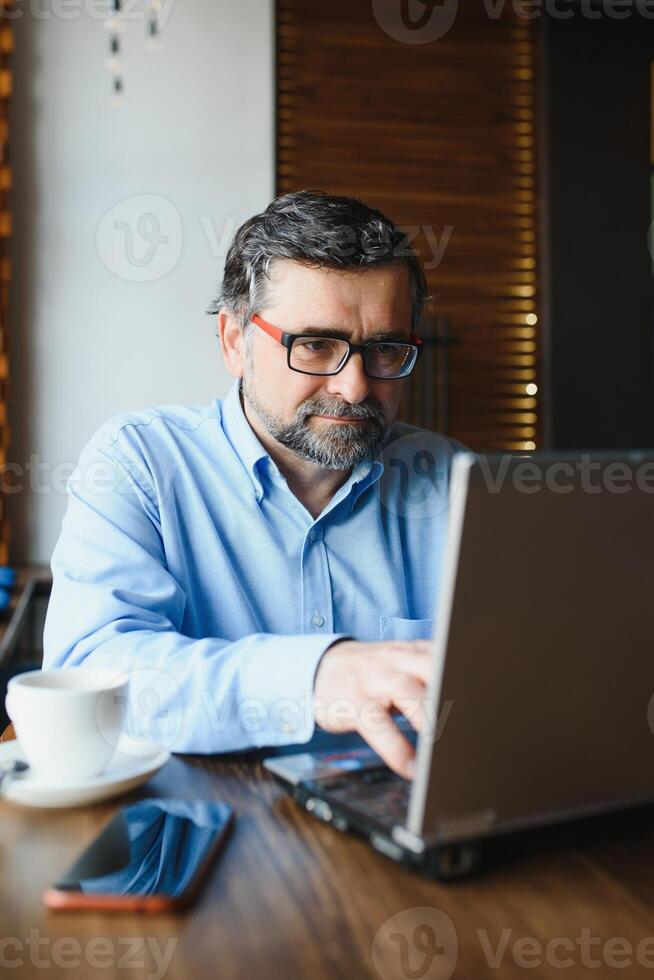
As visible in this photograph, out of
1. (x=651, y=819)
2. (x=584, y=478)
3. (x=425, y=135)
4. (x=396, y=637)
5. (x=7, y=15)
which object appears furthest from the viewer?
(x=425, y=135)

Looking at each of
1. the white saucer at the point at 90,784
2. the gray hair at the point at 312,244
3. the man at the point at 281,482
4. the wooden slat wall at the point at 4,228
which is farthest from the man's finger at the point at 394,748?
the wooden slat wall at the point at 4,228

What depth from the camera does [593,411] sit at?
3.74 metres

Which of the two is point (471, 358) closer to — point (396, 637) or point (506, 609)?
point (396, 637)

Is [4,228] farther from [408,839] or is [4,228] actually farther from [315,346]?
[408,839]

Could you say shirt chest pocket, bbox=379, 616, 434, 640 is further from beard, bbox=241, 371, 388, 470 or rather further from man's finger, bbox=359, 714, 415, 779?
man's finger, bbox=359, 714, 415, 779

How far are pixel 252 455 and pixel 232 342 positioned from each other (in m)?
0.29

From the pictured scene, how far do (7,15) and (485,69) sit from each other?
173 centimetres

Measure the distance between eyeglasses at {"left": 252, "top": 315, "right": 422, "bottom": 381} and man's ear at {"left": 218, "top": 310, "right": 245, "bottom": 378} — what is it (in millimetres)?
170

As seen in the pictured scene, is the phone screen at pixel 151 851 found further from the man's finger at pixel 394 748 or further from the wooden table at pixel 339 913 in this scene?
the man's finger at pixel 394 748

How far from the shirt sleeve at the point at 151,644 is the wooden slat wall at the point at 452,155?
2235mm

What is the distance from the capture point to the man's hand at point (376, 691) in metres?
0.81

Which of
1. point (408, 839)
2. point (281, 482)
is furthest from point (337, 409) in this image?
point (408, 839)

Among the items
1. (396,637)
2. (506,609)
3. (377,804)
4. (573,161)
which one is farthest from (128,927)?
(573,161)

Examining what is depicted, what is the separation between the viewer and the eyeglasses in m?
1.45
